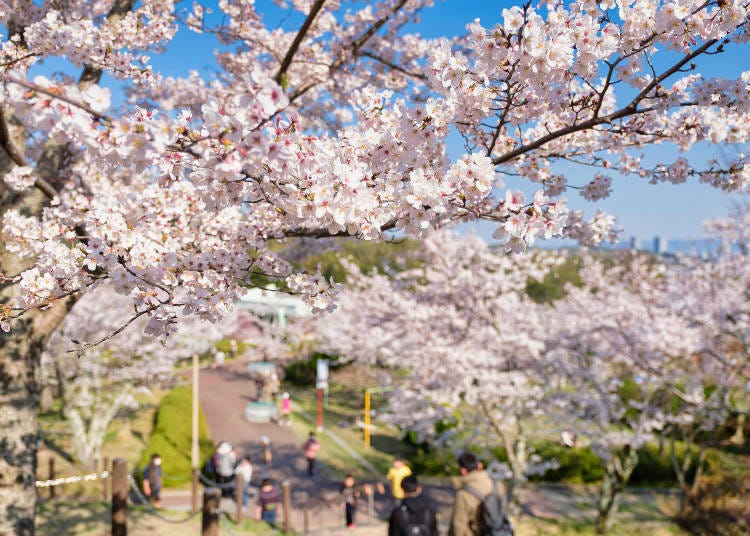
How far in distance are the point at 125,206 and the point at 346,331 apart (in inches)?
724

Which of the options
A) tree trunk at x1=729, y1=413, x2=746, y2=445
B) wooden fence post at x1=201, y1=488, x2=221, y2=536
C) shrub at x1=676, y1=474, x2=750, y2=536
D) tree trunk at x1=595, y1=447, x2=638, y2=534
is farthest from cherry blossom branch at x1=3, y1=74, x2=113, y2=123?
tree trunk at x1=729, y1=413, x2=746, y2=445

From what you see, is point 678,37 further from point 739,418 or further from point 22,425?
point 739,418

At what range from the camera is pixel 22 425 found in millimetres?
4605

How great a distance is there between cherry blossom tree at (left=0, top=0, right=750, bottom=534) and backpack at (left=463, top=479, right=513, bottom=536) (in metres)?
2.85

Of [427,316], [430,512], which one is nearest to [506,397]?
[427,316]

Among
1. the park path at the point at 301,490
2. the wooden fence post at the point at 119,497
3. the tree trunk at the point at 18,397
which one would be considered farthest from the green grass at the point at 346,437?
the tree trunk at the point at 18,397

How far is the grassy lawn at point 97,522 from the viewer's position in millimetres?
7566

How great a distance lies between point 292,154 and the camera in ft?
6.75

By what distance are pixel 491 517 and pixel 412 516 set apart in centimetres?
84

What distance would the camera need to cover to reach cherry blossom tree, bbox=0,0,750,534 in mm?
1920

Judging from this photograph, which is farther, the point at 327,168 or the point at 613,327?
the point at 613,327

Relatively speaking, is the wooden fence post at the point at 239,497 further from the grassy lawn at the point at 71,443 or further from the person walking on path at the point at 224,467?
the grassy lawn at the point at 71,443

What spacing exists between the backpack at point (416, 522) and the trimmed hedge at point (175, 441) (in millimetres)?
7621

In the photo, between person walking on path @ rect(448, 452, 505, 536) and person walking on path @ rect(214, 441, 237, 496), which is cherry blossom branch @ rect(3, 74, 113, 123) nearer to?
person walking on path @ rect(448, 452, 505, 536)
